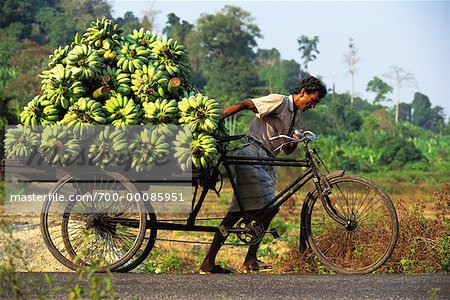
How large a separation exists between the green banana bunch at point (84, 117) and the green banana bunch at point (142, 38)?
0.78 metres

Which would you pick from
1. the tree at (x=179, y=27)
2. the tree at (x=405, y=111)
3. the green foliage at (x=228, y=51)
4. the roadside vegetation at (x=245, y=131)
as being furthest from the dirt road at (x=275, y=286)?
the tree at (x=405, y=111)

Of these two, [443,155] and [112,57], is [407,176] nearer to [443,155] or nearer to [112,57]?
[443,155]

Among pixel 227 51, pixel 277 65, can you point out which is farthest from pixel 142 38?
pixel 277 65

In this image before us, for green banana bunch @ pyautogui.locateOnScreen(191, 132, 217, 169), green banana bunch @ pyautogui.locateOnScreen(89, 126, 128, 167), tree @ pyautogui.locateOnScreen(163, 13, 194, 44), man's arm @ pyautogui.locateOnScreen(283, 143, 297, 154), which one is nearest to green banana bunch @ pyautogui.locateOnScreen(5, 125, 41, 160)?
green banana bunch @ pyautogui.locateOnScreen(89, 126, 128, 167)

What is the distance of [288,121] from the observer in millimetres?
7020

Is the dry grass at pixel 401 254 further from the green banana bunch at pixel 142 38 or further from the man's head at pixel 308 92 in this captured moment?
the green banana bunch at pixel 142 38

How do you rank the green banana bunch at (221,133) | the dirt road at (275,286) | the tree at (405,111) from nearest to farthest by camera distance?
the dirt road at (275,286), the green banana bunch at (221,133), the tree at (405,111)

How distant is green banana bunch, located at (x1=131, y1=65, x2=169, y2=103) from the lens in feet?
21.8

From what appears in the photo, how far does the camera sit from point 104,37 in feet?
22.8

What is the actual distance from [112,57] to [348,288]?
8.76 ft

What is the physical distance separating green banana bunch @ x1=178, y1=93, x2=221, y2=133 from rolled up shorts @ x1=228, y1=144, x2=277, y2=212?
1.86 feet

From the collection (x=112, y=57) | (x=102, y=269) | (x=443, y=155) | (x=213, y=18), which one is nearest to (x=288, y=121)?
(x=112, y=57)

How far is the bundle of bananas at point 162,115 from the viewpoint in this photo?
6.49 metres

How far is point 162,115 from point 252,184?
3.25 feet
